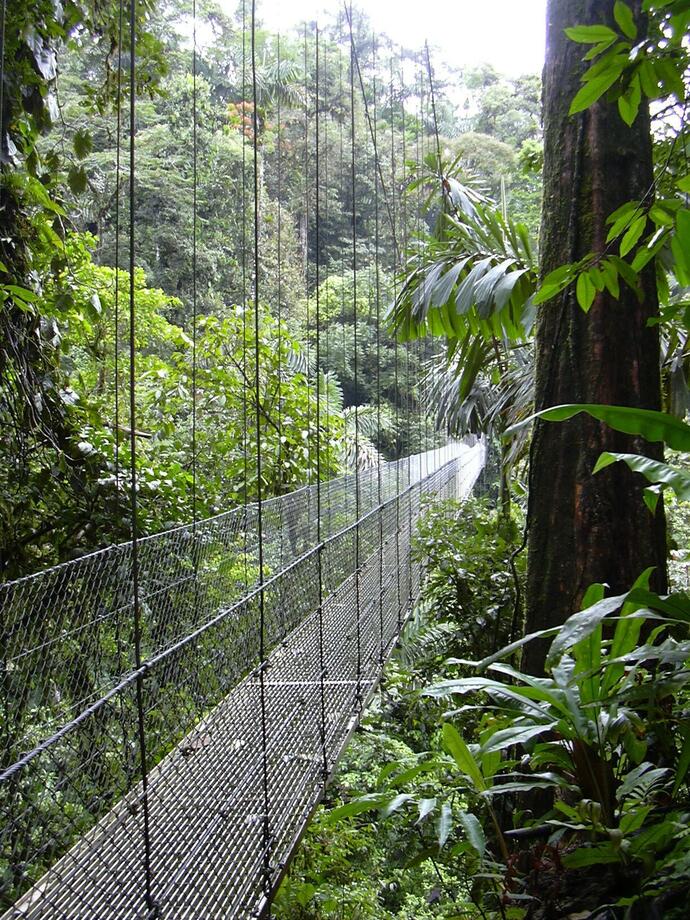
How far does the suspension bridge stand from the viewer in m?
1.10

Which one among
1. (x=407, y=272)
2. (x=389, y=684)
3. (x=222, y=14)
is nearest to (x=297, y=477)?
(x=389, y=684)

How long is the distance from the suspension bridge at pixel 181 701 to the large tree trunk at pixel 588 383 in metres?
0.49

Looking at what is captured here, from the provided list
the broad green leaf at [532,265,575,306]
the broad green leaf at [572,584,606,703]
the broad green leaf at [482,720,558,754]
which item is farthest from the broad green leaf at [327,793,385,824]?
the broad green leaf at [532,265,575,306]

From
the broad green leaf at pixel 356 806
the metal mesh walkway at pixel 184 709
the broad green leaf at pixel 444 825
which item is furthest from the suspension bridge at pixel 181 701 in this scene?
the broad green leaf at pixel 444 825

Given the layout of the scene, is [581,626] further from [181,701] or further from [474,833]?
[181,701]

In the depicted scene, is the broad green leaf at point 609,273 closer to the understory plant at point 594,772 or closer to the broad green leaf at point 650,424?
the broad green leaf at point 650,424

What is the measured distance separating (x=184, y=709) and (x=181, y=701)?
0.03 meters

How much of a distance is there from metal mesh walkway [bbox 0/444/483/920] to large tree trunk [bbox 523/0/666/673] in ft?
1.65

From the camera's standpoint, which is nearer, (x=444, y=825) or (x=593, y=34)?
(x=593, y=34)

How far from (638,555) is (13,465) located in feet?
5.57

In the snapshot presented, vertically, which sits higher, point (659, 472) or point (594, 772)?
point (659, 472)

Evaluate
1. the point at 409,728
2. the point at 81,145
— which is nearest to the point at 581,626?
the point at 81,145

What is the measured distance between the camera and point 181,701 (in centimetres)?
170

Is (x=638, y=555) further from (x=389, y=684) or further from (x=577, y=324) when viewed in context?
(x=389, y=684)
